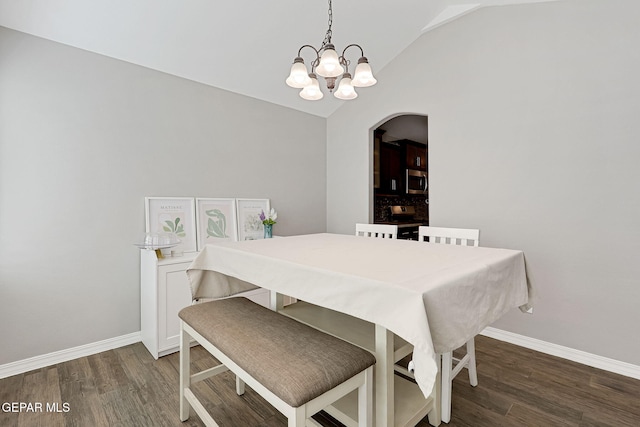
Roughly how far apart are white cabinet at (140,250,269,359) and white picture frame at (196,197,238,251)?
1.43 feet

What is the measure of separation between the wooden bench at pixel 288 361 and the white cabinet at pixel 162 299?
937 millimetres

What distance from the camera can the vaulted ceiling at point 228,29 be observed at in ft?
6.76

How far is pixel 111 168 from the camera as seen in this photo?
7.89 feet

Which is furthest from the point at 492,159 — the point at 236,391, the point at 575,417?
the point at 236,391

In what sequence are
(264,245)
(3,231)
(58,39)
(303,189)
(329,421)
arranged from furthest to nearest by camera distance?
1. (303,189)
2. (58,39)
3. (3,231)
4. (264,245)
5. (329,421)

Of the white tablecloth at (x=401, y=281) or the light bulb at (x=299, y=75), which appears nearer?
the white tablecloth at (x=401, y=281)

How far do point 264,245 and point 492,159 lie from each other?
2110 millimetres

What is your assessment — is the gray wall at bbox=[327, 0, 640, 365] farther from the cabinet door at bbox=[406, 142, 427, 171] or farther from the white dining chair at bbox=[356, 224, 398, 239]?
the cabinet door at bbox=[406, 142, 427, 171]

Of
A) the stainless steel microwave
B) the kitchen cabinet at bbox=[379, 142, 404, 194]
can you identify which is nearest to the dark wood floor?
the kitchen cabinet at bbox=[379, 142, 404, 194]

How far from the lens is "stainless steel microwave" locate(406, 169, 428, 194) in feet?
16.8

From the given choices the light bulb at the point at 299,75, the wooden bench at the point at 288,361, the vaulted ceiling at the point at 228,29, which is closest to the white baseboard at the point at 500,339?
the wooden bench at the point at 288,361

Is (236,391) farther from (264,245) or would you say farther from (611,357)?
(611,357)

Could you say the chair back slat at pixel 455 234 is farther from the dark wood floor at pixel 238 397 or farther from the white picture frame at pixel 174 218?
the white picture frame at pixel 174 218

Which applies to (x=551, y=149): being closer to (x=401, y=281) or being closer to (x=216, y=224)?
(x=401, y=281)
